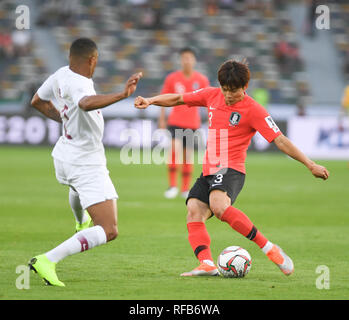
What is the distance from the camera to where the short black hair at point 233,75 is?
671 centimetres

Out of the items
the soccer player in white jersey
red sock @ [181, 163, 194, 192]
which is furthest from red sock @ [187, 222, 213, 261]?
red sock @ [181, 163, 194, 192]

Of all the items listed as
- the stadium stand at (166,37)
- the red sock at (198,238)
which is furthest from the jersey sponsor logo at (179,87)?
the stadium stand at (166,37)

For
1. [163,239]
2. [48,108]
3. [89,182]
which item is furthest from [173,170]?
[89,182]

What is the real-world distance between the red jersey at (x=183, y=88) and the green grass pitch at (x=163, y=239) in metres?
1.42

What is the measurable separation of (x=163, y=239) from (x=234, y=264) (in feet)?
8.13

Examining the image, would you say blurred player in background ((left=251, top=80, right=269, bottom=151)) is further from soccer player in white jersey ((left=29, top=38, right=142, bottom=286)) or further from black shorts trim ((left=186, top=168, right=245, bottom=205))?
soccer player in white jersey ((left=29, top=38, right=142, bottom=286))

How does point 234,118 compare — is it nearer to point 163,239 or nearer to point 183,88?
point 163,239

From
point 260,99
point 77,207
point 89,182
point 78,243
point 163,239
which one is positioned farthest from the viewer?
point 260,99

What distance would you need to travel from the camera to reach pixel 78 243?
6.16 m

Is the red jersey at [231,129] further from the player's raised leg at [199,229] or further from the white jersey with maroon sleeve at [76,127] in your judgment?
the white jersey with maroon sleeve at [76,127]

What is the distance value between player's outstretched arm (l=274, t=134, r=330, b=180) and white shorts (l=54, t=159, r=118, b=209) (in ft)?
5.07

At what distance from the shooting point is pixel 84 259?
7.62 meters

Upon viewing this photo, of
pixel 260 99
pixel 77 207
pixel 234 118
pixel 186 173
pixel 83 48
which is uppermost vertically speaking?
pixel 83 48
